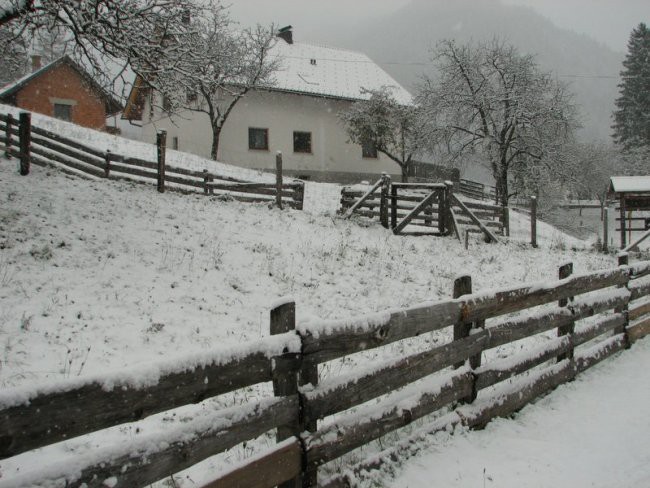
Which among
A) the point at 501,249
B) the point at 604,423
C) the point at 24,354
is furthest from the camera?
the point at 501,249

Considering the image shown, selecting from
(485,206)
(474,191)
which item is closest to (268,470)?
(485,206)

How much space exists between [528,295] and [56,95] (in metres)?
35.0

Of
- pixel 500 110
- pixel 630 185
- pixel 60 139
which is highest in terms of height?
pixel 500 110

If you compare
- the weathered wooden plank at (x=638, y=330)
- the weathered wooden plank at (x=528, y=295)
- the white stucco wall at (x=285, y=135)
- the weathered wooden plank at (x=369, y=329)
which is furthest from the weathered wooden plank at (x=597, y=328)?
the white stucco wall at (x=285, y=135)

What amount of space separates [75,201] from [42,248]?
3.22 metres

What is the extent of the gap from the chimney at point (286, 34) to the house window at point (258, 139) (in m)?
9.35

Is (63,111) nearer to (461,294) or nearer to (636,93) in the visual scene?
(461,294)

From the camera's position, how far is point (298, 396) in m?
2.85

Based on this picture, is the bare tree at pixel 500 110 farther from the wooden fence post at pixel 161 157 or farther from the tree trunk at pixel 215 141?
the wooden fence post at pixel 161 157

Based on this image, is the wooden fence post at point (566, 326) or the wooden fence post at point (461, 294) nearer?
the wooden fence post at point (461, 294)

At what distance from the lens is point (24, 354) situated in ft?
17.1

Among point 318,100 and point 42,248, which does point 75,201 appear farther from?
point 318,100

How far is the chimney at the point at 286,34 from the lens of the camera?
3459 cm

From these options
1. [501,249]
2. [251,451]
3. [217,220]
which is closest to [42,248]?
[217,220]
